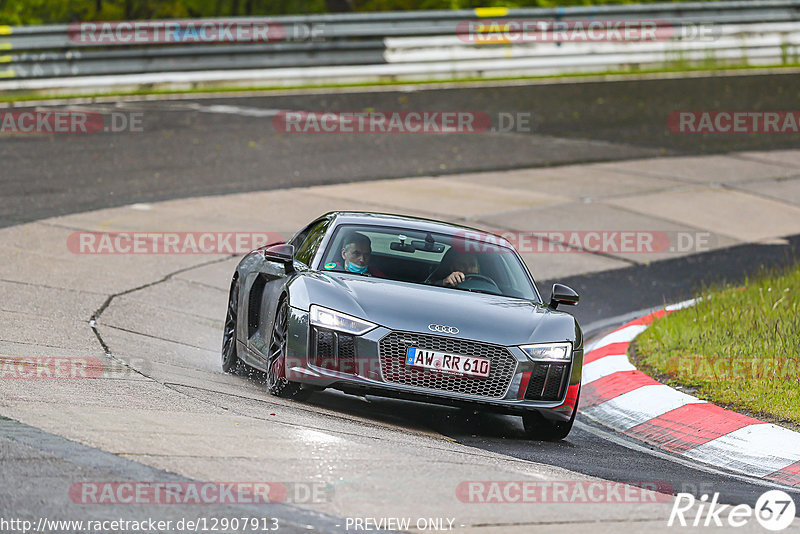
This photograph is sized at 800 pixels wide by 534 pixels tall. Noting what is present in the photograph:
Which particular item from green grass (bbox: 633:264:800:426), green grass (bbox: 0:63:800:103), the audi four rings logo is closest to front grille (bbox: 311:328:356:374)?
the audi four rings logo

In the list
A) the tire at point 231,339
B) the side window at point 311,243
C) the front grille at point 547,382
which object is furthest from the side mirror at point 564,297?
the tire at point 231,339

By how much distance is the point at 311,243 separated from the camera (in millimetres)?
9336

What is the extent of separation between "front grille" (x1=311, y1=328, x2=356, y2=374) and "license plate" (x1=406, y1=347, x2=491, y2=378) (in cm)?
34

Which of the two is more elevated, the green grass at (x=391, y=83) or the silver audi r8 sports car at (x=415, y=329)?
the green grass at (x=391, y=83)

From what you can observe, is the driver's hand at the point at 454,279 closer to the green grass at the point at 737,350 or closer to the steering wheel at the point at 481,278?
the steering wheel at the point at 481,278

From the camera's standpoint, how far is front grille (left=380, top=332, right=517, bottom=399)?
24.9 ft

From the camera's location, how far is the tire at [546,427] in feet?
26.3

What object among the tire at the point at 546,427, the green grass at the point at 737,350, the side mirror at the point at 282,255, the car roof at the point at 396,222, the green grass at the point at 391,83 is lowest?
the tire at the point at 546,427

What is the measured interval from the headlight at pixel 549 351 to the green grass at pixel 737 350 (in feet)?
4.61

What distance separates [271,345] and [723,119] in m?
18.0

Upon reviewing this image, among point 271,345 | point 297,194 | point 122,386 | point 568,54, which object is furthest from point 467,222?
point 568,54

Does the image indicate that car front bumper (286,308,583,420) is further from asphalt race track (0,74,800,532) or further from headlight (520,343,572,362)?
asphalt race track (0,74,800,532)

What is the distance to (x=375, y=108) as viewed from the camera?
2331cm

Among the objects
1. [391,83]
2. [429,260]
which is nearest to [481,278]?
[429,260]
